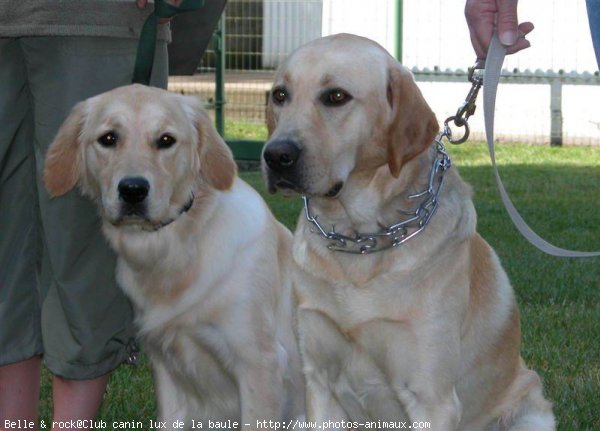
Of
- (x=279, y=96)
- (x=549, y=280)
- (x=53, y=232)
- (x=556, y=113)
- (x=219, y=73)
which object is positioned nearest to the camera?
(x=279, y=96)

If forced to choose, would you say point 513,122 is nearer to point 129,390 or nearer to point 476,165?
point 476,165

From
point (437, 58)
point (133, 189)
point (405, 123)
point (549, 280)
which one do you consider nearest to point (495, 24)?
point (405, 123)

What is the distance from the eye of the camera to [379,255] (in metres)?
3.37

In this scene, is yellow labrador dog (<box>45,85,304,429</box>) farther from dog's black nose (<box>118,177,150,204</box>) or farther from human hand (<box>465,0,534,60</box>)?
human hand (<box>465,0,534,60</box>)

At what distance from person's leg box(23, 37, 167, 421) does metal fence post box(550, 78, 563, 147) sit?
10.8 meters

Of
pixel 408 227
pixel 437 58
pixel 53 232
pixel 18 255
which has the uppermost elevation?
pixel 408 227

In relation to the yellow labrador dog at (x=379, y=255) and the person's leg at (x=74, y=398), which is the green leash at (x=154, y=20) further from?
the person's leg at (x=74, y=398)

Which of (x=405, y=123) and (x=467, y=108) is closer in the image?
(x=405, y=123)

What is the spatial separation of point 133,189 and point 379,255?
0.81 metres

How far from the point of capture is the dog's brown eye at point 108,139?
Result: 3.69 m

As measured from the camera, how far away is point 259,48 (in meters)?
14.4

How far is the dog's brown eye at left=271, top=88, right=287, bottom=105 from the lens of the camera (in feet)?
10.9

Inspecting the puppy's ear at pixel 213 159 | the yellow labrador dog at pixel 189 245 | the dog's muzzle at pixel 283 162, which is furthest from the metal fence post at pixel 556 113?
the dog's muzzle at pixel 283 162

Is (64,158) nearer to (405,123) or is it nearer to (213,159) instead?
(213,159)
